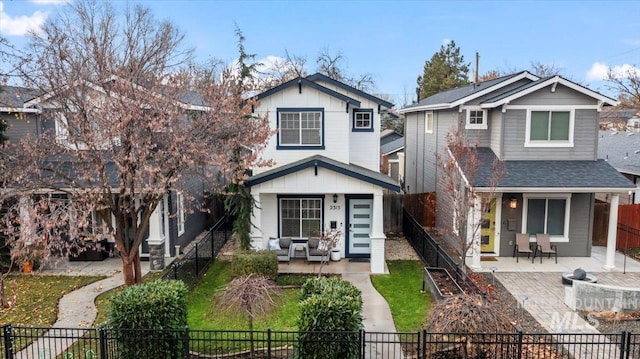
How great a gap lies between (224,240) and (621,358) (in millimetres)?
14574

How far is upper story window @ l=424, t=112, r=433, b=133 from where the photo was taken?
22.3 meters

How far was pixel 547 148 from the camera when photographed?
1675 cm

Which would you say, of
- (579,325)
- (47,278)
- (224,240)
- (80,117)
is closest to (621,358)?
(579,325)

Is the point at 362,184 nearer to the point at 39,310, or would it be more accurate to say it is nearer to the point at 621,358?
the point at 621,358

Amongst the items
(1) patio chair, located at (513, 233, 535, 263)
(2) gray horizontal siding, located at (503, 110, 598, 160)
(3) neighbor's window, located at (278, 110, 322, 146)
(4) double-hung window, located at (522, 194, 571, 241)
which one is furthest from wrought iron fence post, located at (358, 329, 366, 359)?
(2) gray horizontal siding, located at (503, 110, 598, 160)

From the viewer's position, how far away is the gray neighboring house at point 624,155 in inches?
904

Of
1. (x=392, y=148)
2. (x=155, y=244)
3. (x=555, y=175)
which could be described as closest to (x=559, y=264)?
(x=555, y=175)

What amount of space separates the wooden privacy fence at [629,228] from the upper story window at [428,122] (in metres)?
8.55

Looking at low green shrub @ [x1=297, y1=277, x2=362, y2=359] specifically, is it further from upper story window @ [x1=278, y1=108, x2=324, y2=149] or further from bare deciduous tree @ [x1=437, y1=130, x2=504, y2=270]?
upper story window @ [x1=278, y1=108, x2=324, y2=149]

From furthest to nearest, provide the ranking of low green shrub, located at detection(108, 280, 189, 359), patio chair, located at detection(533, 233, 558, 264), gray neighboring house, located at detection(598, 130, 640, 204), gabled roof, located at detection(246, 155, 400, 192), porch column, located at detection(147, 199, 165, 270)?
gray neighboring house, located at detection(598, 130, 640, 204) → patio chair, located at detection(533, 233, 558, 264) → porch column, located at detection(147, 199, 165, 270) → gabled roof, located at detection(246, 155, 400, 192) → low green shrub, located at detection(108, 280, 189, 359)

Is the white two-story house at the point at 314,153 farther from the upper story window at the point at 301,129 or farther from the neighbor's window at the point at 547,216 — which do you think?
the neighbor's window at the point at 547,216

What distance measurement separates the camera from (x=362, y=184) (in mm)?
15406

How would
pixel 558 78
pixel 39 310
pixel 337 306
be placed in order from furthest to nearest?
pixel 558 78, pixel 39 310, pixel 337 306

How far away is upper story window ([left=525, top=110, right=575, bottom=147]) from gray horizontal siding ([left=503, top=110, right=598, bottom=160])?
6.2 inches
